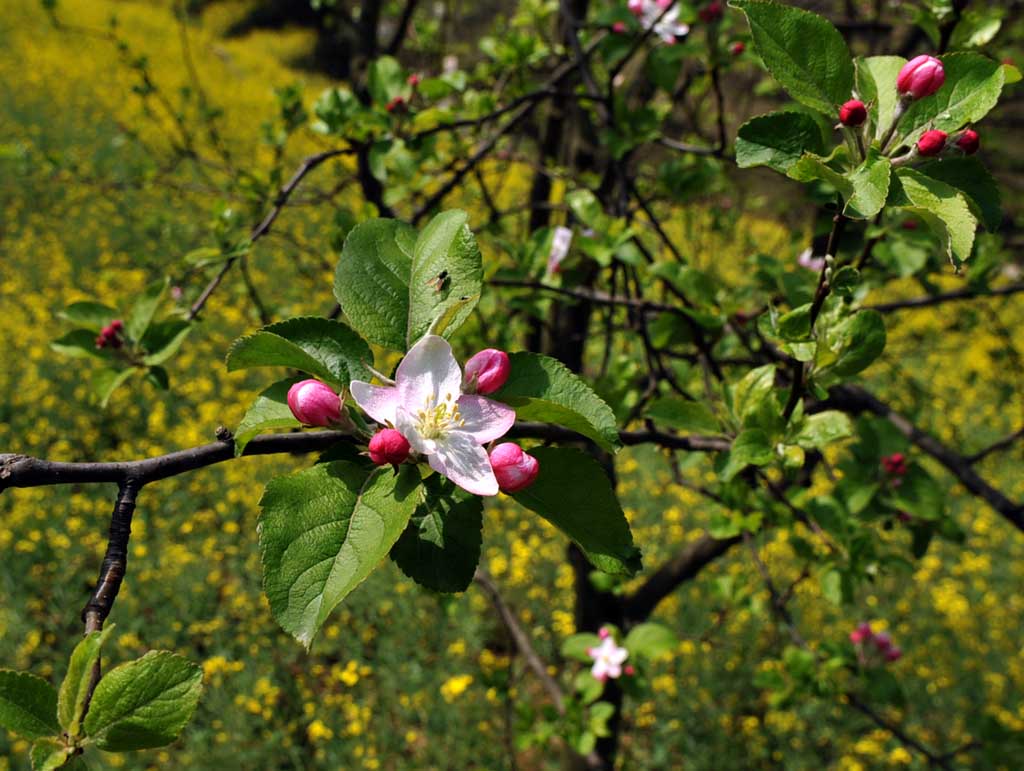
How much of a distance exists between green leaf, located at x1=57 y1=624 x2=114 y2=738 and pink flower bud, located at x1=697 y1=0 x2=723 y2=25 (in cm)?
142

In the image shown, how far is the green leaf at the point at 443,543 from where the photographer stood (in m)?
0.53

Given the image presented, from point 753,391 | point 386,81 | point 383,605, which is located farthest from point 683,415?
point 383,605

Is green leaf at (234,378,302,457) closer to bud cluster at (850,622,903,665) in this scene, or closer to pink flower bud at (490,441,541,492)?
pink flower bud at (490,441,541,492)

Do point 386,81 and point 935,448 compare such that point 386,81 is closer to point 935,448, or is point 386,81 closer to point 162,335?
point 162,335

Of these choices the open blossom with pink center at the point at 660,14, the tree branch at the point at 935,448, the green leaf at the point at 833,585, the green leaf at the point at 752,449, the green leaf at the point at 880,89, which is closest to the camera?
the green leaf at the point at 880,89

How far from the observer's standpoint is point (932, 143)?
0.52 meters

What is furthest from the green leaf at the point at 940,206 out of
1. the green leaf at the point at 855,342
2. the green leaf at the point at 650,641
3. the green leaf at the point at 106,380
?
the green leaf at the point at 650,641

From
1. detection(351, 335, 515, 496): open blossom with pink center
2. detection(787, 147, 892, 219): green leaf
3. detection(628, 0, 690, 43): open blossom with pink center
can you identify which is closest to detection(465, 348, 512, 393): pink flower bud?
detection(351, 335, 515, 496): open blossom with pink center

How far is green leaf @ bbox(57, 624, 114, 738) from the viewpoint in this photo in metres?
0.39

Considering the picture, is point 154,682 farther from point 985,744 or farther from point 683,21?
point 985,744

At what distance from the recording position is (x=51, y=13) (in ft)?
7.69

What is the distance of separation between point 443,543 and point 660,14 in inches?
45.2

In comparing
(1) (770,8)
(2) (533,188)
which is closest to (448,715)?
(2) (533,188)

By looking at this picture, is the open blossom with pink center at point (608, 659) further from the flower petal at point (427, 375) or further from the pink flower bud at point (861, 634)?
the flower petal at point (427, 375)
